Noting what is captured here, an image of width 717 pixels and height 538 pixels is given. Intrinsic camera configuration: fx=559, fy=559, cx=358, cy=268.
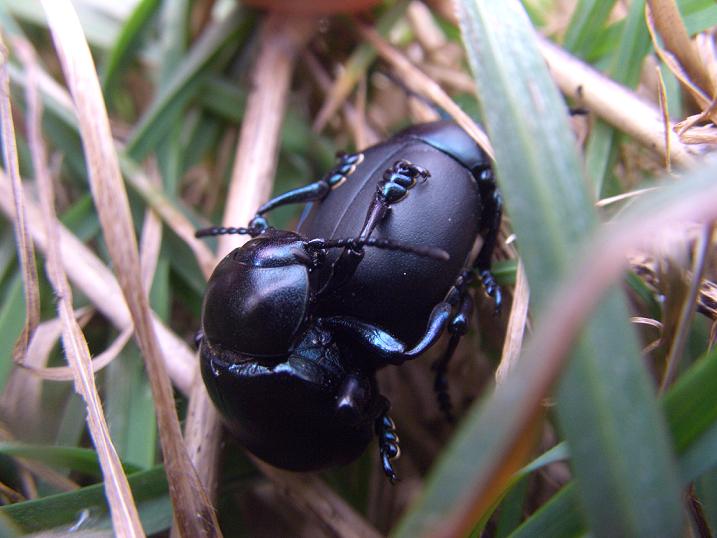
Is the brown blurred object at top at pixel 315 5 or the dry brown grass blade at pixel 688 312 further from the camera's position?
the brown blurred object at top at pixel 315 5

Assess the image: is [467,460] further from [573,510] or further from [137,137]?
[137,137]

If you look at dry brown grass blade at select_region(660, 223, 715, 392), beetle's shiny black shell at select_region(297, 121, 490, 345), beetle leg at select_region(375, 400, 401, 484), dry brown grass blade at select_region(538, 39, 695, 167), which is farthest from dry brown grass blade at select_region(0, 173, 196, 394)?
dry brown grass blade at select_region(538, 39, 695, 167)

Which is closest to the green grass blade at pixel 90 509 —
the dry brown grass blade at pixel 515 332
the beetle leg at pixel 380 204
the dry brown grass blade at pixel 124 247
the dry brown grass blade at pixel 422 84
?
the dry brown grass blade at pixel 124 247

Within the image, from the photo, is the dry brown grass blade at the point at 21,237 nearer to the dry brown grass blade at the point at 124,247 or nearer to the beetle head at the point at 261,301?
the dry brown grass blade at the point at 124,247

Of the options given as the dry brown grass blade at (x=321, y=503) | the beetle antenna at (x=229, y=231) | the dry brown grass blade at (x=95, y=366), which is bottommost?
the dry brown grass blade at (x=321, y=503)

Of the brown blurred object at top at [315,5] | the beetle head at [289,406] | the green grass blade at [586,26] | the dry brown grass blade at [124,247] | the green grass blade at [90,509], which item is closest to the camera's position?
the dry brown grass blade at [124,247]

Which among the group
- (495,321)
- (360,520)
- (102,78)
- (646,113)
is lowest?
(360,520)

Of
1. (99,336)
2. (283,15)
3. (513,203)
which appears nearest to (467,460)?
(513,203)

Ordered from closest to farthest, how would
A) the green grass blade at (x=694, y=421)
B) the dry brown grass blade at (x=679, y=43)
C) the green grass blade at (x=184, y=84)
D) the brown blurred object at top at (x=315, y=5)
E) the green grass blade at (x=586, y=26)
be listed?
the green grass blade at (x=694, y=421), the dry brown grass blade at (x=679, y=43), the green grass blade at (x=586, y=26), the green grass blade at (x=184, y=84), the brown blurred object at top at (x=315, y=5)
